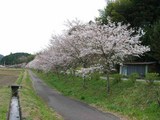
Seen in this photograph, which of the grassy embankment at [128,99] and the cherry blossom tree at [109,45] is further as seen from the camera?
the cherry blossom tree at [109,45]

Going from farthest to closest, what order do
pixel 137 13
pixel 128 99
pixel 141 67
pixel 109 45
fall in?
pixel 137 13, pixel 141 67, pixel 109 45, pixel 128 99

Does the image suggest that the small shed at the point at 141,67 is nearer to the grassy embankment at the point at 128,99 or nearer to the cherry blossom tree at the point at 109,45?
the cherry blossom tree at the point at 109,45

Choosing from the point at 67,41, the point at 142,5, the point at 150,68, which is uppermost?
the point at 142,5

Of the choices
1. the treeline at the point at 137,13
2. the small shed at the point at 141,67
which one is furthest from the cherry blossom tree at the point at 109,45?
the treeline at the point at 137,13

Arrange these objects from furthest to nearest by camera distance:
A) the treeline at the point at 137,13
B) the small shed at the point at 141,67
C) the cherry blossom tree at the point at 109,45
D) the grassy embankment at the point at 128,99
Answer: the treeline at the point at 137,13 < the small shed at the point at 141,67 < the cherry blossom tree at the point at 109,45 < the grassy embankment at the point at 128,99

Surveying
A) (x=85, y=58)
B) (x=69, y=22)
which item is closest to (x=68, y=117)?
(x=85, y=58)

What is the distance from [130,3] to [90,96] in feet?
95.6

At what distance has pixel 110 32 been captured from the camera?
32.1 meters

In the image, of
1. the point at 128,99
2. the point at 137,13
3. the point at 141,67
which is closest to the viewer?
the point at 128,99

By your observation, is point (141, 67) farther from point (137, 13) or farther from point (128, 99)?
point (128, 99)

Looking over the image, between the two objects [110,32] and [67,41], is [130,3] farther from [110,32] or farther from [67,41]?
[110,32]

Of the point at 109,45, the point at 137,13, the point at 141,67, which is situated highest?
the point at 137,13

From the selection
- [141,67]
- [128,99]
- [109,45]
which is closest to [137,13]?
[141,67]

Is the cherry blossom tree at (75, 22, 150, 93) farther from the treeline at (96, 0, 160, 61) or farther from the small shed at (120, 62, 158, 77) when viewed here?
the treeline at (96, 0, 160, 61)
